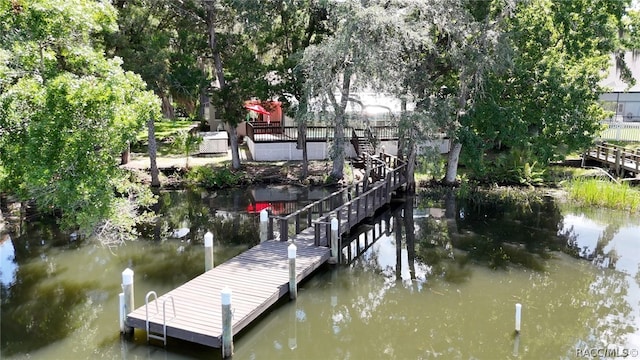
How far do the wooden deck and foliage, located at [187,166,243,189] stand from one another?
9.02 m

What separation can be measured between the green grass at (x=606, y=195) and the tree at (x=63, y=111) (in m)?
15.9

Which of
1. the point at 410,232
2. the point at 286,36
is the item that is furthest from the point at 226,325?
the point at 286,36

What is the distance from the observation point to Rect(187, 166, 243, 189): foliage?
21.9 meters

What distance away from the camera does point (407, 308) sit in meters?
10.9

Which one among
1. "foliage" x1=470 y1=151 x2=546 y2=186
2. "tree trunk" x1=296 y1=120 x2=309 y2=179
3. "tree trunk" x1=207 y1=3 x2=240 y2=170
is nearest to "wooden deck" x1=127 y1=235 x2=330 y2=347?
"tree trunk" x1=296 y1=120 x2=309 y2=179

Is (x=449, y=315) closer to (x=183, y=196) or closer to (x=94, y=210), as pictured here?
(x=94, y=210)

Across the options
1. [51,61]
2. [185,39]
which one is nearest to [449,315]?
[51,61]

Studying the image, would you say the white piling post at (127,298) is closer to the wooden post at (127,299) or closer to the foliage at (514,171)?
the wooden post at (127,299)

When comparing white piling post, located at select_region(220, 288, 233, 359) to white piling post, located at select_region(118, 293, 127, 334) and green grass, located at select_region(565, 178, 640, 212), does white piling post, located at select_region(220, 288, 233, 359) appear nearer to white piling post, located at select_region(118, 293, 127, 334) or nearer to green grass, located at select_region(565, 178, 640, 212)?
white piling post, located at select_region(118, 293, 127, 334)

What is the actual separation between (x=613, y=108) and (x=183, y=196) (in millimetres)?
29211

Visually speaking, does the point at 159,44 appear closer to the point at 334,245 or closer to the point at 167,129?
the point at 334,245

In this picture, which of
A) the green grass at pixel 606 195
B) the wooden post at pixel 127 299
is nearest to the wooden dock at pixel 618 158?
the green grass at pixel 606 195

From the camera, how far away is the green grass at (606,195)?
59.2 ft

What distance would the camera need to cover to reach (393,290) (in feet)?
39.1
